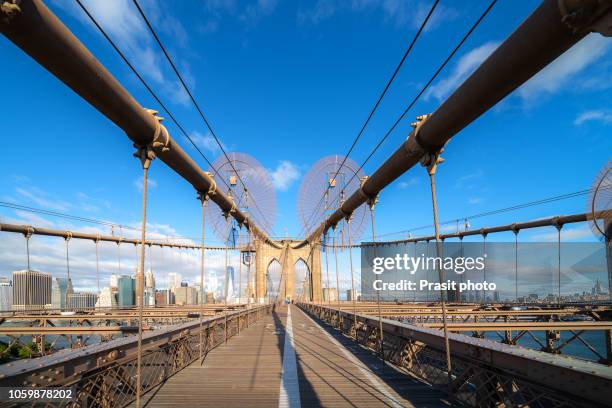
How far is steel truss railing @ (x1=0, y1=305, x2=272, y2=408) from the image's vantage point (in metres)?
4.49

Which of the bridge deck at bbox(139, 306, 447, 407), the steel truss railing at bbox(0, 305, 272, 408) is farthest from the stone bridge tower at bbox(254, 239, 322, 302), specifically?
the steel truss railing at bbox(0, 305, 272, 408)

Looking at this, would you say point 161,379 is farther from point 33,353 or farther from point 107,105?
point 33,353

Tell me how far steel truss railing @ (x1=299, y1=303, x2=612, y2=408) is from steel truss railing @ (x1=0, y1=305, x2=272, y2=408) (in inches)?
229

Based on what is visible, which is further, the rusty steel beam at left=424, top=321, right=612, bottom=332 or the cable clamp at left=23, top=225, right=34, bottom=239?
the cable clamp at left=23, top=225, right=34, bottom=239

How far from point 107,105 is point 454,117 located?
18.3 ft

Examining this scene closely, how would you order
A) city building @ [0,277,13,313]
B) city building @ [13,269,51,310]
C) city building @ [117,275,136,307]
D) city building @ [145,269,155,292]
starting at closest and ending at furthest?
city building @ [13,269,51,310]
city building @ [0,277,13,313]
city building @ [145,269,155,292]
city building @ [117,275,136,307]

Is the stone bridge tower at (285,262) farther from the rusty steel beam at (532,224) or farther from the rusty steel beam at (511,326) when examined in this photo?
the rusty steel beam at (511,326)

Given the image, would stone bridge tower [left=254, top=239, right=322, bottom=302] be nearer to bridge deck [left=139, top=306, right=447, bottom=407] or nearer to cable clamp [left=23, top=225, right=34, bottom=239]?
cable clamp [left=23, top=225, right=34, bottom=239]

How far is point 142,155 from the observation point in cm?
725

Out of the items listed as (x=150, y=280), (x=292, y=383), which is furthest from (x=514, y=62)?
(x=150, y=280)

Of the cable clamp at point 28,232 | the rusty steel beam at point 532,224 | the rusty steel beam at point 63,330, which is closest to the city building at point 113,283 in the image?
the cable clamp at point 28,232

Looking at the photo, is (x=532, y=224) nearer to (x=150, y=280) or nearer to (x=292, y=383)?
(x=292, y=383)

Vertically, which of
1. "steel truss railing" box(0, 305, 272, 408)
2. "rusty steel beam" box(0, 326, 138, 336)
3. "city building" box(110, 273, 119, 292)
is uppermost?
"steel truss railing" box(0, 305, 272, 408)

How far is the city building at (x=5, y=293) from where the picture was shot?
3945cm
